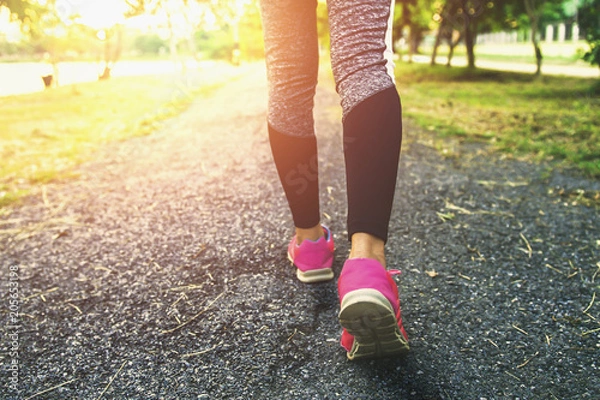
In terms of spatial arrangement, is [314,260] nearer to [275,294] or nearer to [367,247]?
[275,294]

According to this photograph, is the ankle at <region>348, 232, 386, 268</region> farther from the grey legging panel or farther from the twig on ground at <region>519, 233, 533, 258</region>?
the twig on ground at <region>519, 233, 533, 258</region>

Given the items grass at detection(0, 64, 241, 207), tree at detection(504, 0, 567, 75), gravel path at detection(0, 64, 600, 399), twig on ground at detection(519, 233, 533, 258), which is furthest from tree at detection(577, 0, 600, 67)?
grass at detection(0, 64, 241, 207)

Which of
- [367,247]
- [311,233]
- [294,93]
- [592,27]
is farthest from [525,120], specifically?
[367,247]

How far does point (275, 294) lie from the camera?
4.79 feet

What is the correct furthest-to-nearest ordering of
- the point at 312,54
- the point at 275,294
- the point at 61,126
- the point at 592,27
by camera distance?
the point at 592,27
the point at 61,126
the point at 275,294
the point at 312,54

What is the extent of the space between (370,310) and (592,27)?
6.88 m

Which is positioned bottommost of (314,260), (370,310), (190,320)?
(190,320)

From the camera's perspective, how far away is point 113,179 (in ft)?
10.2

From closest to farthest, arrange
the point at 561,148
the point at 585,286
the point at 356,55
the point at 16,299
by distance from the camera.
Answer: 1. the point at 356,55
2. the point at 585,286
3. the point at 16,299
4. the point at 561,148

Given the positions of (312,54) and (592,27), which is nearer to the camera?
(312,54)

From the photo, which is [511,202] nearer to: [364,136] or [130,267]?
[364,136]

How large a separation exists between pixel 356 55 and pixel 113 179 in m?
2.53

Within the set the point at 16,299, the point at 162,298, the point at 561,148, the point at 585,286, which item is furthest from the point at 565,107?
the point at 16,299

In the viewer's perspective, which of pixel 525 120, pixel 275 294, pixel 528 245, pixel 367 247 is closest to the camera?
pixel 367 247
